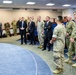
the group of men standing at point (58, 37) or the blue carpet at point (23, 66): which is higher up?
the group of men standing at point (58, 37)

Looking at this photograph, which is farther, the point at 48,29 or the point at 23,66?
the point at 48,29

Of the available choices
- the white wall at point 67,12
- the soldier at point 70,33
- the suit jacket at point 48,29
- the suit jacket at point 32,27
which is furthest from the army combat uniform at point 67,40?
the white wall at point 67,12

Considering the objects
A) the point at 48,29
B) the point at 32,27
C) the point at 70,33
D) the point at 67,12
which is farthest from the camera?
the point at 67,12

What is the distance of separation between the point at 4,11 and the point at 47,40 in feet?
29.1

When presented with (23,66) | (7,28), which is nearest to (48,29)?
(23,66)

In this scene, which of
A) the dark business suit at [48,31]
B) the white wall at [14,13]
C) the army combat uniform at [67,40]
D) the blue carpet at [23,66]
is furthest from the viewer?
the white wall at [14,13]

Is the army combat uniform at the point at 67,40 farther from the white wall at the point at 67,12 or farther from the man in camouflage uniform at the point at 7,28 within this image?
the white wall at the point at 67,12

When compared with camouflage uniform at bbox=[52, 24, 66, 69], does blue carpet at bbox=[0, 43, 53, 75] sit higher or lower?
lower

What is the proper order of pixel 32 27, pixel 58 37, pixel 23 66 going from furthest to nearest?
pixel 32 27 < pixel 23 66 < pixel 58 37

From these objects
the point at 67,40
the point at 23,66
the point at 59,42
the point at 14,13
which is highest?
the point at 14,13

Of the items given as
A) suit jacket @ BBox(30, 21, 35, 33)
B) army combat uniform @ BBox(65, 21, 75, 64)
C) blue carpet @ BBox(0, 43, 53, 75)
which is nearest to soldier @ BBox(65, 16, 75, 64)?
army combat uniform @ BBox(65, 21, 75, 64)

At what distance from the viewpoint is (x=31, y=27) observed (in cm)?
930

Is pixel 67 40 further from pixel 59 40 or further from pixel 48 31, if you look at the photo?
pixel 59 40

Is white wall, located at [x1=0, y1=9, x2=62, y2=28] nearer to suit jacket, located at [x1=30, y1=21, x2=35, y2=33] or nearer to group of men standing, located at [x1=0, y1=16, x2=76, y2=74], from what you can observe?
group of men standing, located at [x1=0, y1=16, x2=76, y2=74]
